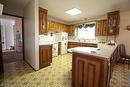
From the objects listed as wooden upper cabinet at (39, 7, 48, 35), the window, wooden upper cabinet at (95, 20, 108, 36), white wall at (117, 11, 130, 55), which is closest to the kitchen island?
wooden upper cabinet at (39, 7, 48, 35)

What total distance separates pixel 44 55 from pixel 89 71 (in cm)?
224

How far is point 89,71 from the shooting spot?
155 centimetres

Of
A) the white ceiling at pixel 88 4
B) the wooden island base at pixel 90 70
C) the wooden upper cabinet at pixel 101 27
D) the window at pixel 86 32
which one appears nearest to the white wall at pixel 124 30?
the white ceiling at pixel 88 4

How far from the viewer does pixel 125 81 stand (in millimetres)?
2387

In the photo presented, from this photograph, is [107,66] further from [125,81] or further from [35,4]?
[35,4]

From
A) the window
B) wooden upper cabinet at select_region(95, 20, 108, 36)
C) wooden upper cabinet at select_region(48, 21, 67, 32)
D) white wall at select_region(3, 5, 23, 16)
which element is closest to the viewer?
white wall at select_region(3, 5, 23, 16)

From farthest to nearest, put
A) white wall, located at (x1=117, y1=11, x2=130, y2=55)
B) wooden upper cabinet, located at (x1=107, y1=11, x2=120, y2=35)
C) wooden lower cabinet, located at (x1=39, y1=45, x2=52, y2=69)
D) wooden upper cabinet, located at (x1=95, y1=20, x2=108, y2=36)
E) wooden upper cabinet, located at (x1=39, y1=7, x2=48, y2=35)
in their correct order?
wooden upper cabinet, located at (x1=95, y1=20, x2=108, y2=36), white wall, located at (x1=117, y1=11, x2=130, y2=55), wooden upper cabinet, located at (x1=107, y1=11, x2=120, y2=35), wooden upper cabinet, located at (x1=39, y1=7, x2=48, y2=35), wooden lower cabinet, located at (x1=39, y1=45, x2=52, y2=69)

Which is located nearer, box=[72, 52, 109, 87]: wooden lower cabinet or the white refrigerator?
box=[72, 52, 109, 87]: wooden lower cabinet

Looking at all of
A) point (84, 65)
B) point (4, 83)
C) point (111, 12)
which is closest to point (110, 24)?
point (111, 12)

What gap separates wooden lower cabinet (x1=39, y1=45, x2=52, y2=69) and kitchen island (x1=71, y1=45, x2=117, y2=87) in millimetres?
1769

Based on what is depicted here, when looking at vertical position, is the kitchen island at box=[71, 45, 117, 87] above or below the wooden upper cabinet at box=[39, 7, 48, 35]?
below

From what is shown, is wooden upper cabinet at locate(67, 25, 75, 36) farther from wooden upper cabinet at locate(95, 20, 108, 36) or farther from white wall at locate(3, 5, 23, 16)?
white wall at locate(3, 5, 23, 16)

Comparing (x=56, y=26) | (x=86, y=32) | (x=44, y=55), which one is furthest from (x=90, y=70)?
(x=86, y=32)

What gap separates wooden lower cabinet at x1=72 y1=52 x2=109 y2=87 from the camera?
137cm
